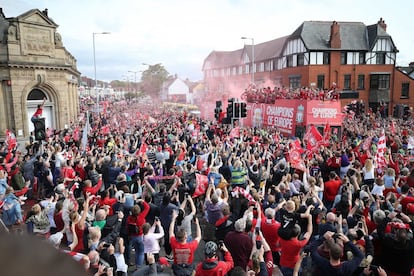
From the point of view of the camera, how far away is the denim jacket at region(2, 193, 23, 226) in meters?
7.27

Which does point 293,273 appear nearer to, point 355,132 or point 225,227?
point 225,227

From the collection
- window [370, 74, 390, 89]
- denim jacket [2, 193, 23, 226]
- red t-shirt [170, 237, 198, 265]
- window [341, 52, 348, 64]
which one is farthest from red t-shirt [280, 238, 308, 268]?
window [370, 74, 390, 89]

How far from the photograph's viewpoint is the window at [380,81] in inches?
1655

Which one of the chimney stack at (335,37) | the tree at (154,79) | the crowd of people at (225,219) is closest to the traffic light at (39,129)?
the crowd of people at (225,219)

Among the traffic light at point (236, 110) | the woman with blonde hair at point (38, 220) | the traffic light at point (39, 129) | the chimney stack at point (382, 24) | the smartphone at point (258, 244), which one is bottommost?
the smartphone at point (258, 244)

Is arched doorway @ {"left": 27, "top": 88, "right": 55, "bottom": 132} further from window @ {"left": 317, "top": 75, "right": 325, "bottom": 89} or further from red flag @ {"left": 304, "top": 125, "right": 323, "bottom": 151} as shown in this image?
window @ {"left": 317, "top": 75, "right": 325, "bottom": 89}

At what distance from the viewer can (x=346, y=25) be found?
4306 centimetres

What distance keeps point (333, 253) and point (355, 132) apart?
16857mm

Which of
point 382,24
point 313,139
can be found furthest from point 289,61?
point 313,139

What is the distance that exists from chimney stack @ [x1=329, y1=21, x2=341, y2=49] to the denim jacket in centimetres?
3955

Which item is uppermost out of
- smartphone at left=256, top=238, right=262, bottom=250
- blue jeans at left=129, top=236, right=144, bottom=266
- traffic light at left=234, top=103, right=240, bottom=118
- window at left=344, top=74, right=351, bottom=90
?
window at left=344, top=74, right=351, bottom=90

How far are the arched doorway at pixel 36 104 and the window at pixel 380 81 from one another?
34.4 meters

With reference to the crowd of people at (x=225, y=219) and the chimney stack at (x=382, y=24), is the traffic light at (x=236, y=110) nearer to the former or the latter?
the crowd of people at (x=225, y=219)

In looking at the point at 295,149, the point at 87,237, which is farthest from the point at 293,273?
the point at 295,149
